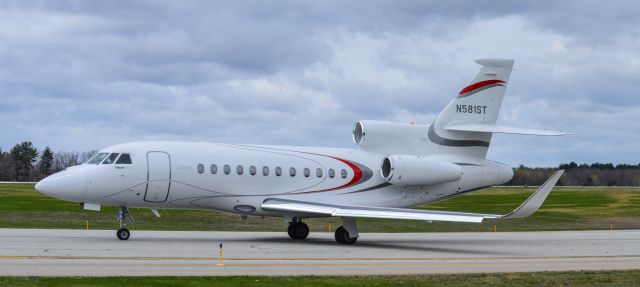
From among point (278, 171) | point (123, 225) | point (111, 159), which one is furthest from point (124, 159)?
point (278, 171)

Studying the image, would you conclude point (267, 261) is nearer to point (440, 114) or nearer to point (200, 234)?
point (200, 234)

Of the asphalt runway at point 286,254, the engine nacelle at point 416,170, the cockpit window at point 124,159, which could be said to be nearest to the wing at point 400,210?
the asphalt runway at point 286,254

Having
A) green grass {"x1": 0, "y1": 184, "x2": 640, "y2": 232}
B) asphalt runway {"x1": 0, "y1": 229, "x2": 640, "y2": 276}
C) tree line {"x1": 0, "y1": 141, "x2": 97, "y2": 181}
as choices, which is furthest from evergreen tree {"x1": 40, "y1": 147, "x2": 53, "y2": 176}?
asphalt runway {"x1": 0, "y1": 229, "x2": 640, "y2": 276}

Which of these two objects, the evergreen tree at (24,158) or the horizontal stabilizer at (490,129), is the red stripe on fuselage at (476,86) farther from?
the evergreen tree at (24,158)

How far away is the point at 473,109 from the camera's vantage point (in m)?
36.5

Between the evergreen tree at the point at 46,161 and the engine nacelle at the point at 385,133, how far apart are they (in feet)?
378

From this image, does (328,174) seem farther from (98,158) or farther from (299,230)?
(98,158)

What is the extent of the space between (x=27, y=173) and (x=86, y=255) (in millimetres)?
129640

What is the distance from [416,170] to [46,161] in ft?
400

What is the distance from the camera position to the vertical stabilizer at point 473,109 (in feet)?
120

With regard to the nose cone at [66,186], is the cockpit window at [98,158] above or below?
above

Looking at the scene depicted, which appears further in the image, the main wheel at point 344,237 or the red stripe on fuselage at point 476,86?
the red stripe on fuselage at point 476,86

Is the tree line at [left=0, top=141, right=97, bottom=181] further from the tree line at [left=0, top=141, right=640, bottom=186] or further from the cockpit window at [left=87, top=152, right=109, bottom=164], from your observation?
the cockpit window at [left=87, top=152, right=109, bottom=164]

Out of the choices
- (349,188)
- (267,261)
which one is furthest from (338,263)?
(349,188)
